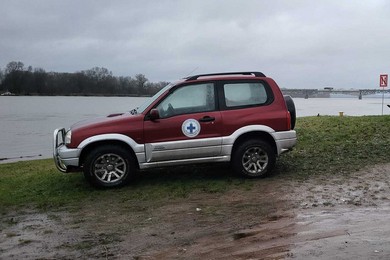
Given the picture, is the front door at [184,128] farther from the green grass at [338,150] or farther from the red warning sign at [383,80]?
the red warning sign at [383,80]

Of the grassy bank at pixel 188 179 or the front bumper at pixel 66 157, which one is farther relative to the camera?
the front bumper at pixel 66 157

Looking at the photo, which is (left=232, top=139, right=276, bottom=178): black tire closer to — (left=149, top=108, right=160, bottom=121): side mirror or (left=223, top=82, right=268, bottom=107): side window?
(left=223, top=82, right=268, bottom=107): side window

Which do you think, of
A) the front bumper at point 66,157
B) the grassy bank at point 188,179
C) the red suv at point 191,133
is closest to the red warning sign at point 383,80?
the grassy bank at point 188,179

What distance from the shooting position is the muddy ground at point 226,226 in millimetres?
4219

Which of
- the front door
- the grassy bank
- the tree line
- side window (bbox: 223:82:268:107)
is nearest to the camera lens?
the grassy bank

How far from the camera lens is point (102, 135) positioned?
23.4 feet

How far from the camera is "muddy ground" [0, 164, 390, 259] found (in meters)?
4.22

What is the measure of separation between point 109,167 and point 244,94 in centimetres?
263

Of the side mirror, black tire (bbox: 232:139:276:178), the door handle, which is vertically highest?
the side mirror

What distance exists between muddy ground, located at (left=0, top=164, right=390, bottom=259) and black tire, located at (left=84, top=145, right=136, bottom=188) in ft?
2.49

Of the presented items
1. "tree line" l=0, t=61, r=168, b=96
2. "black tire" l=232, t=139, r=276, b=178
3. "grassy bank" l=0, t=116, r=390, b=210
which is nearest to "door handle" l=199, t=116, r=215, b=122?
"black tire" l=232, t=139, r=276, b=178

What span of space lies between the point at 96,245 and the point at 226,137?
3399mm

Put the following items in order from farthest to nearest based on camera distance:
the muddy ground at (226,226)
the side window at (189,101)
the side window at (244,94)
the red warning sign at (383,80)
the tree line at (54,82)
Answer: the tree line at (54,82) < the red warning sign at (383,80) < the side window at (244,94) < the side window at (189,101) < the muddy ground at (226,226)

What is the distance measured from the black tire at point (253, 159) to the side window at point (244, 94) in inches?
27.0
